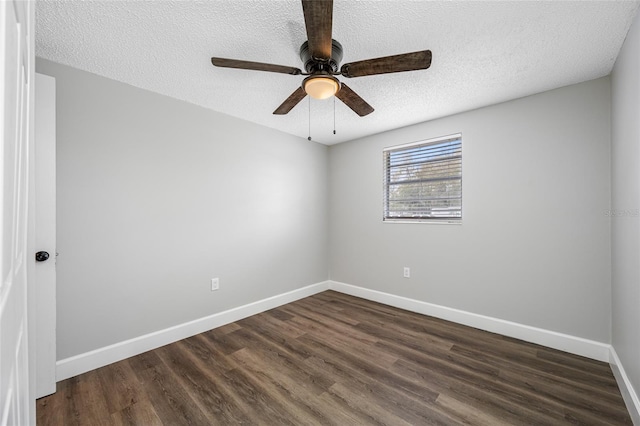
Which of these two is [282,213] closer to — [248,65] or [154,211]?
[154,211]

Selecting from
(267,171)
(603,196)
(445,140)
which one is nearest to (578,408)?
(603,196)

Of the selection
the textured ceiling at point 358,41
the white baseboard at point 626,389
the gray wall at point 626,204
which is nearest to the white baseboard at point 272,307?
the white baseboard at point 626,389

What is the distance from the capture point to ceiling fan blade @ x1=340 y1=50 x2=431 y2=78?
1.43 m

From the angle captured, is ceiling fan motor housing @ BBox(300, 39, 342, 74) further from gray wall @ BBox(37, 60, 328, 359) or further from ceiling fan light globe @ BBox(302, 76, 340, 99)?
gray wall @ BBox(37, 60, 328, 359)

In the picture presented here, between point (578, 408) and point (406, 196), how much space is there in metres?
2.31

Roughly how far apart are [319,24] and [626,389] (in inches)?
111

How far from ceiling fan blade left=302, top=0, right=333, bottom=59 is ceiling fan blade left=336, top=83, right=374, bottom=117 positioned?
12.4 inches

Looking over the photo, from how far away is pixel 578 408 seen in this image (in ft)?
5.43

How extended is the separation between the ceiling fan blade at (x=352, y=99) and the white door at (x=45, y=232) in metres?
1.94

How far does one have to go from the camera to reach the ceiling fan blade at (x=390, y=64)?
4.70ft

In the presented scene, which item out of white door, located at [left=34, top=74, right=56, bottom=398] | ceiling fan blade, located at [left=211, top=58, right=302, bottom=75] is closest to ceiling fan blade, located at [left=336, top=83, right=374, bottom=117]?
ceiling fan blade, located at [left=211, top=58, right=302, bottom=75]

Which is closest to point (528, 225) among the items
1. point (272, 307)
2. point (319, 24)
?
point (319, 24)

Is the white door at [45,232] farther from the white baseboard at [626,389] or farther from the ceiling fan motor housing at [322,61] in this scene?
the white baseboard at [626,389]

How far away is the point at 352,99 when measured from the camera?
189cm
